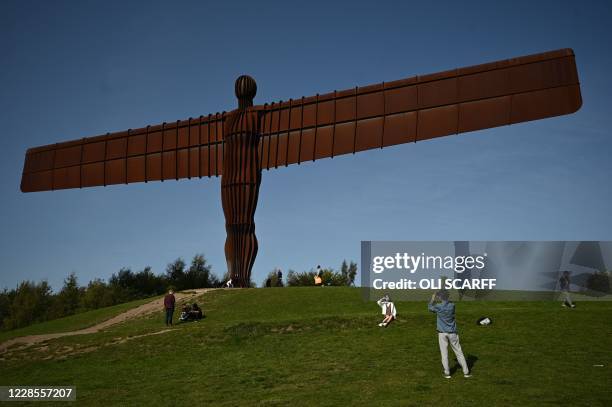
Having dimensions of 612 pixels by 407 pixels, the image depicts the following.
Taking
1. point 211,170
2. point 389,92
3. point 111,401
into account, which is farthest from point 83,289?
point 111,401

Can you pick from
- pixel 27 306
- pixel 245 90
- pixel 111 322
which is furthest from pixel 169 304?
pixel 27 306

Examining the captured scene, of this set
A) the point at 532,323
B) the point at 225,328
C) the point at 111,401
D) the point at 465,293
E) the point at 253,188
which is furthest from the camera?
the point at 253,188

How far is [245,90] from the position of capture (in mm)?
34094

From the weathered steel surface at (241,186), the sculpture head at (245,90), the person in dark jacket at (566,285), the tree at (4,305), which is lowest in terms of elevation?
the tree at (4,305)

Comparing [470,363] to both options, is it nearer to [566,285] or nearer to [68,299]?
[566,285]

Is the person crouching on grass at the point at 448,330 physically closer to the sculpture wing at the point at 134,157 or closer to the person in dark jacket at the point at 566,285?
the person in dark jacket at the point at 566,285

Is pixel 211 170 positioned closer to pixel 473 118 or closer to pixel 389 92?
pixel 389 92

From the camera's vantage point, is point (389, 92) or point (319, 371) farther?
point (389, 92)

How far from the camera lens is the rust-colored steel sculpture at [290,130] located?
1105 inches

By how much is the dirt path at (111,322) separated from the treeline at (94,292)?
31233 mm

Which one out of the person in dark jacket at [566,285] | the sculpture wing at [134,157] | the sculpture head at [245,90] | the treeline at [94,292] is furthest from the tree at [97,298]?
the person in dark jacket at [566,285]

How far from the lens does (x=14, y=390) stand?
17.2 meters

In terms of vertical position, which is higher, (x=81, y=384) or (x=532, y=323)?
(x=532, y=323)

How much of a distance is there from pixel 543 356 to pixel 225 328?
11345 mm
